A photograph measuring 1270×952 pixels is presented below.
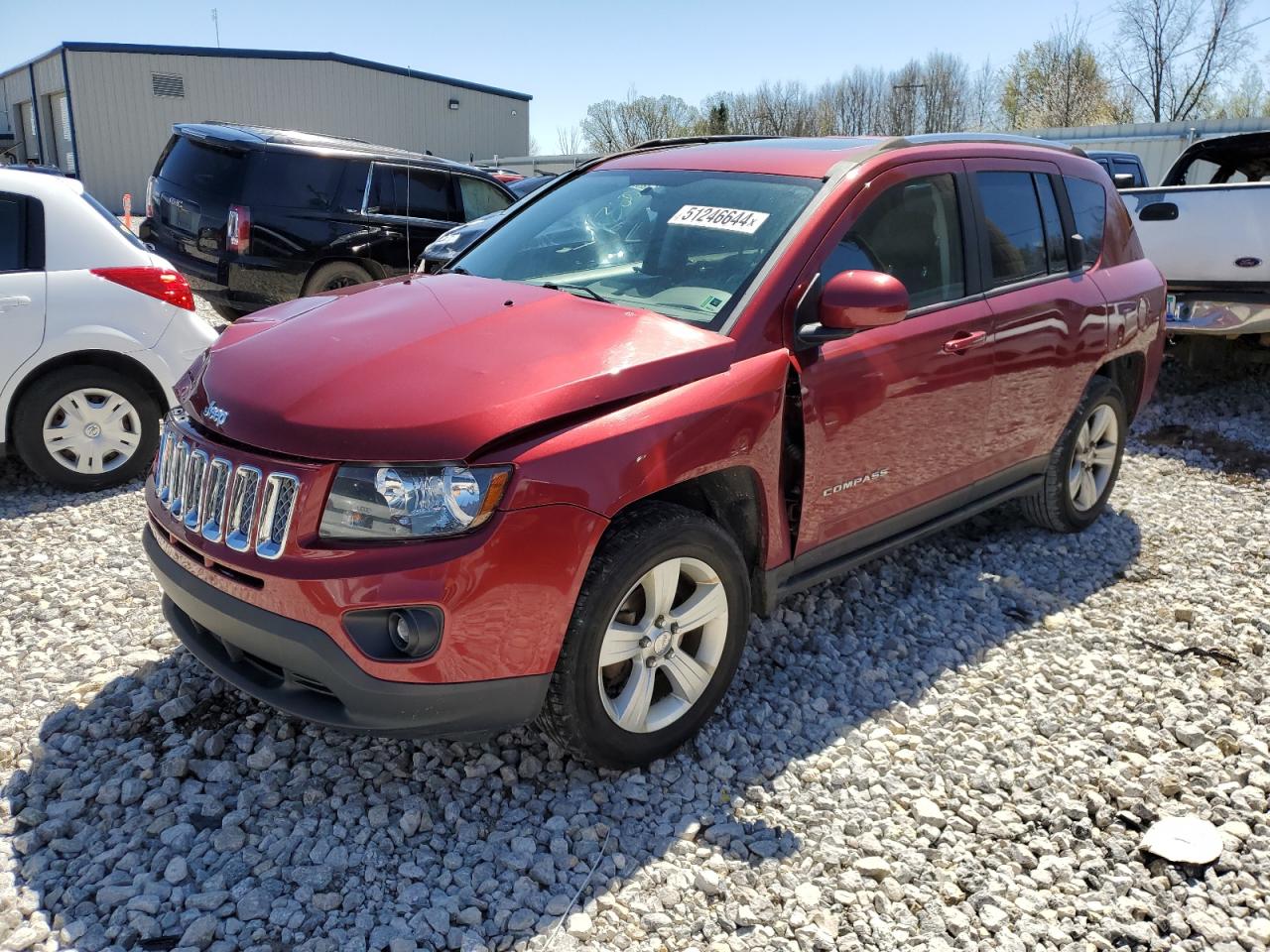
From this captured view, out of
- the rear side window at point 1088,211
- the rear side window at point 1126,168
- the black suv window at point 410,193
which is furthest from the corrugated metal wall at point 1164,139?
the rear side window at point 1088,211

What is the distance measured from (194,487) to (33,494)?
3240 mm

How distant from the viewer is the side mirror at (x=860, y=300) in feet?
10.0

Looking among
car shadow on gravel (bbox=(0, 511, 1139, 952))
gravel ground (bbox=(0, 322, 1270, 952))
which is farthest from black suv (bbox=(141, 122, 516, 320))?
car shadow on gravel (bbox=(0, 511, 1139, 952))

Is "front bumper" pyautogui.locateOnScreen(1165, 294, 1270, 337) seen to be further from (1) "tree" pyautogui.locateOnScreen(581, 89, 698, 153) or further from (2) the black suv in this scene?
(1) "tree" pyautogui.locateOnScreen(581, 89, 698, 153)

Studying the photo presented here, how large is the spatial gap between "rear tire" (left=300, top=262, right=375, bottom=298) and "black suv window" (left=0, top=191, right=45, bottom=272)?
9.83 feet

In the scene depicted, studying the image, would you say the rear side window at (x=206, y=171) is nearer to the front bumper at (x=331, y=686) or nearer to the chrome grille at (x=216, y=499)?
the chrome grille at (x=216, y=499)

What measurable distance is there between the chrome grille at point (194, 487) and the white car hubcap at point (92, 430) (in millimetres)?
2977

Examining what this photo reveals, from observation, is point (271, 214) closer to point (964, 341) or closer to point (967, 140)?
point (967, 140)

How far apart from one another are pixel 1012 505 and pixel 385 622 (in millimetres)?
3748

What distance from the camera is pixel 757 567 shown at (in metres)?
3.26

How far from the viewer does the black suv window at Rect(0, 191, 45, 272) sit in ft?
16.6

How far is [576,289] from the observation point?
3.42m

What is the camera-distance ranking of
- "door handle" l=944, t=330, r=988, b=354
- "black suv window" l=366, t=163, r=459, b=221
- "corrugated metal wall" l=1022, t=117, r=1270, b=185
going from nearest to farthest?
"door handle" l=944, t=330, r=988, b=354
"black suv window" l=366, t=163, r=459, b=221
"corrugated metal wall" l=1022, t=117, r=1270, b=185

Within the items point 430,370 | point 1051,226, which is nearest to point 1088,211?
point 1051,226
